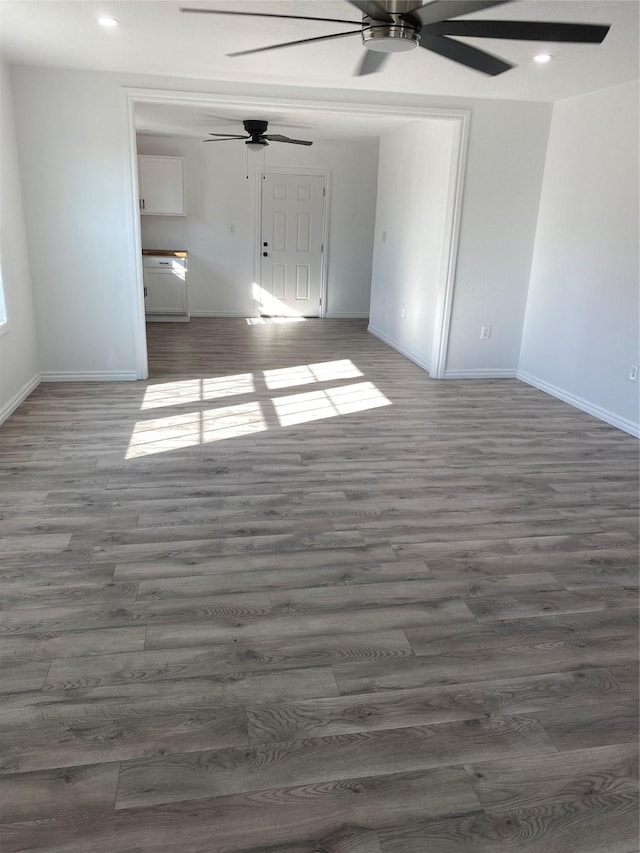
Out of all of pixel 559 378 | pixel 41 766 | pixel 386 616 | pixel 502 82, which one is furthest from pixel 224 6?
pixel 559 378

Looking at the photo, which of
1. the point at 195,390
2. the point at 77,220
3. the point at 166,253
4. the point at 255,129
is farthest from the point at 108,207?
the point at 166,253

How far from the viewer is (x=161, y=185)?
27.0 ft

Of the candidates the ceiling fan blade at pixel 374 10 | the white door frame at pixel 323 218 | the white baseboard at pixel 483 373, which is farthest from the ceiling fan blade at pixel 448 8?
the white door frame at pixel 323 218

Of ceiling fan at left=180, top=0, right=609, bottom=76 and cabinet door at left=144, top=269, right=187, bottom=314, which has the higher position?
ceiling fan at left=180, top=0, right=609, bottom=76

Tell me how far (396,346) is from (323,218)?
290 centimetres

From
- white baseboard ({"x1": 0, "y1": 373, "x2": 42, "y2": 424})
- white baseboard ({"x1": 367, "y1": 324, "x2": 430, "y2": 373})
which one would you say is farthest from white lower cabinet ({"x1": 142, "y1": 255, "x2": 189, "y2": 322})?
white baseboard ({"x1": 0, "y1": 373, "x2": 42, "y2": 424})

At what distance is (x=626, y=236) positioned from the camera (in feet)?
14.8

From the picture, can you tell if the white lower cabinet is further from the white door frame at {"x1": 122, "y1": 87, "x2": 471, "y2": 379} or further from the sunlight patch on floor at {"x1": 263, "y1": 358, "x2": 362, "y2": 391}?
the white door frame at {"x1": 122, "y1": 87, "x2": 471, "y2": 379}

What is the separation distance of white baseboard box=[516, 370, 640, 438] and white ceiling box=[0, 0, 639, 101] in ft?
7.72

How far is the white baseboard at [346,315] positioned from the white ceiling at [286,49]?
447 cm

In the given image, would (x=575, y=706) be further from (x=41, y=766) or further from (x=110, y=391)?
(x=110, y=391)

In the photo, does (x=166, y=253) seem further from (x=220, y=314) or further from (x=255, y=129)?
(x=255, y=129)

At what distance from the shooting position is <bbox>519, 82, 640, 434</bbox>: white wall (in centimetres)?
452

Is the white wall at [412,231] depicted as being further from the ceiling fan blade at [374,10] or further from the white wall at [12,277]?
the white wall at [12,277]
